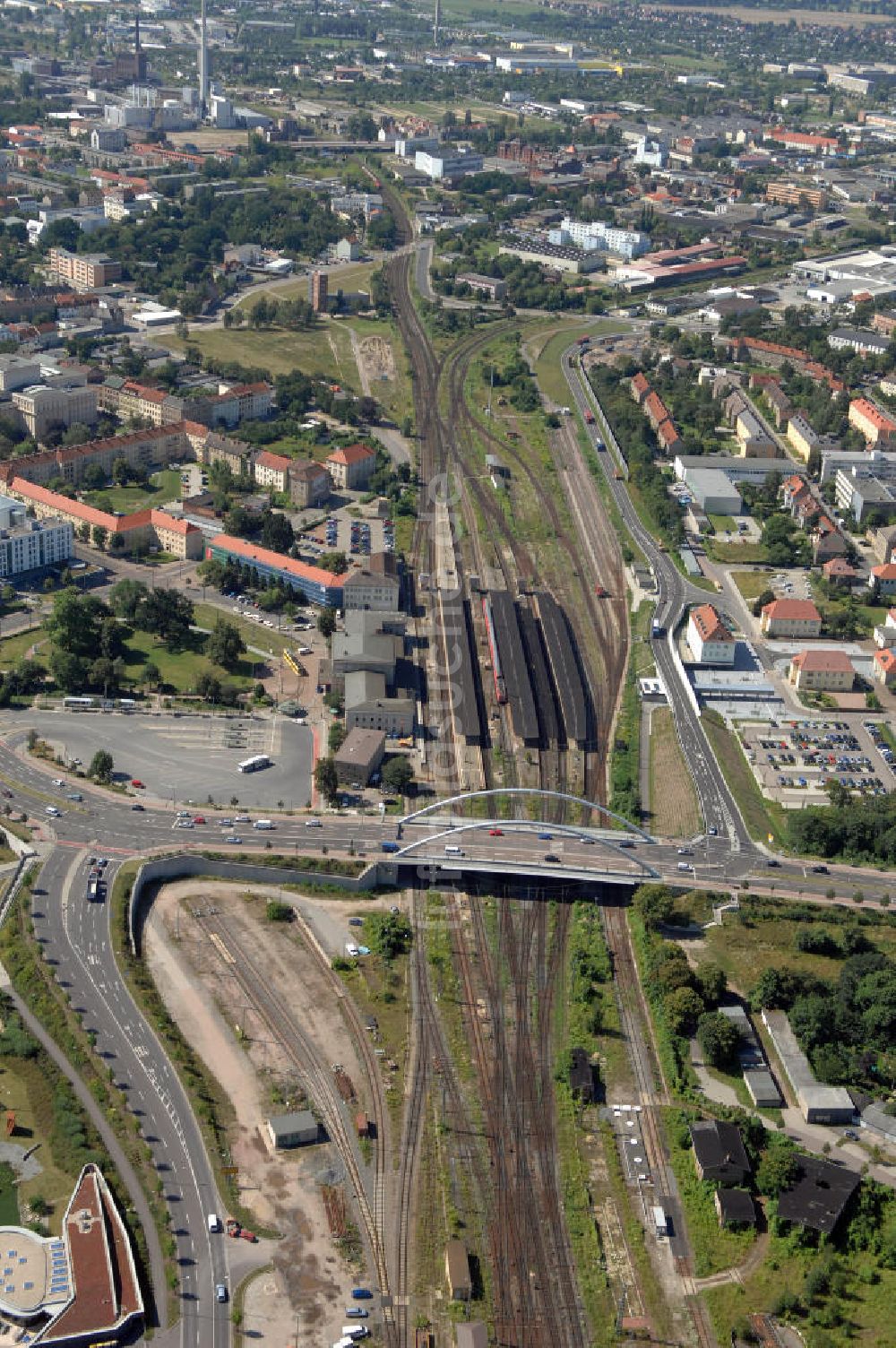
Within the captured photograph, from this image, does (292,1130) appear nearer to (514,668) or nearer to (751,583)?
(514,668)

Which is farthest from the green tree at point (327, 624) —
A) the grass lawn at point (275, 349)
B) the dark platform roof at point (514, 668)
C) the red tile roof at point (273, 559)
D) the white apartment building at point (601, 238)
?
the white apartment building at point (601, 238)

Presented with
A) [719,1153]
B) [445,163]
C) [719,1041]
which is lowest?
[719,1153]

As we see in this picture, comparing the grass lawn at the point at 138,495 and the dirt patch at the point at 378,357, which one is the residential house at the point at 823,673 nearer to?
the grass lawn at the point at 138,495

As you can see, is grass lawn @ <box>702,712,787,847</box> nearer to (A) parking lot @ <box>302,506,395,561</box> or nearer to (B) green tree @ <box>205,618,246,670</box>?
(B) green tree @ <box>205,618,246,670</box>

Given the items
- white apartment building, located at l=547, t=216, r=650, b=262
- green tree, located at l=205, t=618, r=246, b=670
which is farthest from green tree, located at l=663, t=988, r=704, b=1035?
white apartment building, located at l=547, t=216, r=650, b=262

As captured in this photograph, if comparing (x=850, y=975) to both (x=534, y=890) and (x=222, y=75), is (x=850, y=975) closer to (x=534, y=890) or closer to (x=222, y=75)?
(x=534, y=890)

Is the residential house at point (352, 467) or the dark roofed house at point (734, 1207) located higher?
the residential house at point (352, 467)

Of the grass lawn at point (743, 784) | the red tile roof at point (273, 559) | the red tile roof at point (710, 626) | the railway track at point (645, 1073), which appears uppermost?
the red tile roof at point (273, 559)

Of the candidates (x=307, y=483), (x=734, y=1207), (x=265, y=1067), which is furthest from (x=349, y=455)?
(x=734, y=1207)
